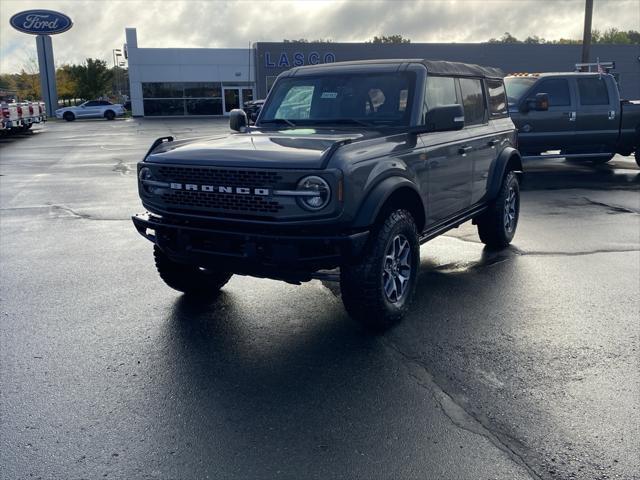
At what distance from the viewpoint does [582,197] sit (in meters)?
11.1

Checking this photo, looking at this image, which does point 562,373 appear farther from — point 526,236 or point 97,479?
point 526,236

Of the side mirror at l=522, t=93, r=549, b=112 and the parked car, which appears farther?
the parked car

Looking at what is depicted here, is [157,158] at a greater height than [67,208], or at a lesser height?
greater

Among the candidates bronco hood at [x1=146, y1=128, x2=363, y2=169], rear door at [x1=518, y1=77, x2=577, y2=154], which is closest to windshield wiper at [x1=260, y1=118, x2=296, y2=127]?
bronco hood at [x1=146, y1=128, x2=363, y2=169]

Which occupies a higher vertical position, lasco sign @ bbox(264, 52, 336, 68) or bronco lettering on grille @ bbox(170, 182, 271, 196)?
lasco sign @ bbox(264, 52, 336, 68)

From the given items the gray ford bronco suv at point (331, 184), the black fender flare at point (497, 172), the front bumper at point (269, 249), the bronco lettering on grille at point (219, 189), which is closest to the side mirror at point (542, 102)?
the black fender flare at point (497, 172)

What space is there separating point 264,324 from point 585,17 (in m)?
23.6

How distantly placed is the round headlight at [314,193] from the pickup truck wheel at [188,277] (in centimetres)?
145

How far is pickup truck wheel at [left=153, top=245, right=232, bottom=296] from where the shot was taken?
5.39m

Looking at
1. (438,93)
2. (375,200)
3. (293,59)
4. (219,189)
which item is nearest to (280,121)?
(438,93)

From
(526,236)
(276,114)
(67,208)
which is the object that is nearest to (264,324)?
(276,114)

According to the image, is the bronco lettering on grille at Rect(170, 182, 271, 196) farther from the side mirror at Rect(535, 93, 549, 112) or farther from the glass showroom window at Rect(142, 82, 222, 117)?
the glass showroom window at Rect(142, 82, 222, 117)

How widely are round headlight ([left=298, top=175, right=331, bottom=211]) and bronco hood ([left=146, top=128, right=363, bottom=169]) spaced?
0.10 m

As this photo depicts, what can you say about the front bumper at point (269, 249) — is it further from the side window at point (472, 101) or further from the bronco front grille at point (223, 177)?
the side window at point (472, 101)
